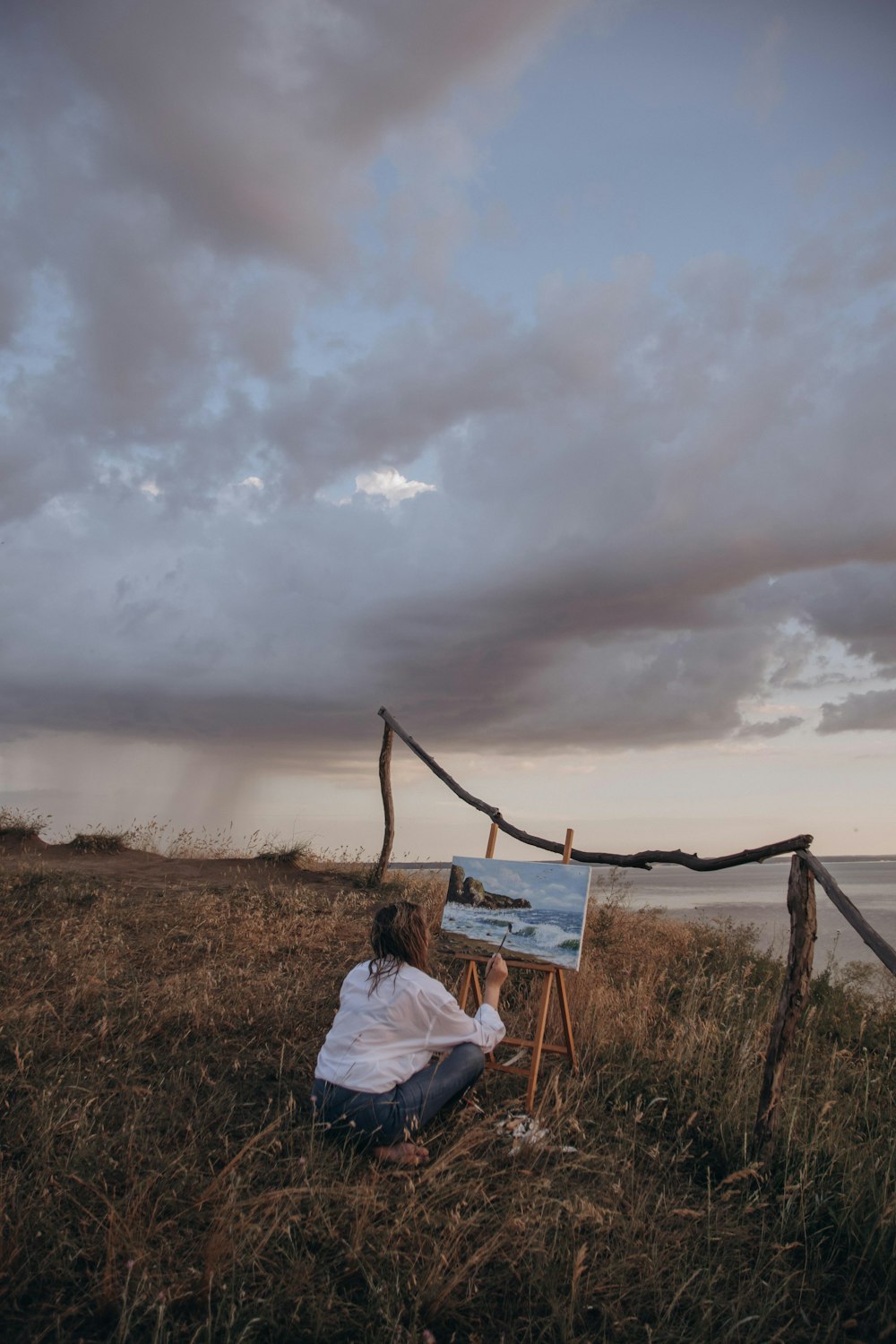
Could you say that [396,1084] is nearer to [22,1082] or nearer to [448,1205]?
[448,1205]

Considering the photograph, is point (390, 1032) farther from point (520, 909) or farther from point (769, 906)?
point (769, 906)

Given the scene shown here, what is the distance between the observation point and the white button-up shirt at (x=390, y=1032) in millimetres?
4227

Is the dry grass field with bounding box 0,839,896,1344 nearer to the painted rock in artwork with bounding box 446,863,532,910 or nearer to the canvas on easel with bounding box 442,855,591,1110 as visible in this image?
the canvas on easel with bounding box 442,855,591,1110

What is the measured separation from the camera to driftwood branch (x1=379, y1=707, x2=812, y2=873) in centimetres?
480

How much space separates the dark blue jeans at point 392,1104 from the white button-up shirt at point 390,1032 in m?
0.05

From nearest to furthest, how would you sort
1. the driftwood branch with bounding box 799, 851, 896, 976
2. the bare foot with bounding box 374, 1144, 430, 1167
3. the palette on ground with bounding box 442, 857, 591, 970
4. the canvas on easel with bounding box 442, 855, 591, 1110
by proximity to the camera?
1. the driftwood branch with bounding box 799, 851, 896, 976
2. the bare foot with bounding box 374, 1144, 430, 1167
3. the canvas on easel with bounding box 442, 855, 591, 1110
4. the palette on ground with bounding box 442, 857, 591, 970

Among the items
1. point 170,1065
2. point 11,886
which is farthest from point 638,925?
point 11,886

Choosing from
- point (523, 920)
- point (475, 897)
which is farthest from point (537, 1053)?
point (475, 897)

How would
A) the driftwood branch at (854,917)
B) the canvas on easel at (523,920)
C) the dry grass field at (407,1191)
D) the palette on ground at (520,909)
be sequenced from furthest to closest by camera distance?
the palette on ground at (520,909) → the canvas on easel at (523,920) → the driftwood branch at (854,917) → the dry grass field at (407,1191)

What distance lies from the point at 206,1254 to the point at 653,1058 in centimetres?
353

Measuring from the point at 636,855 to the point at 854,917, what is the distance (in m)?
2.15

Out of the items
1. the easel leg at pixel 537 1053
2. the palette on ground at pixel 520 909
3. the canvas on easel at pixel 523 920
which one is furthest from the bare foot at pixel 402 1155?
the palette on ground at pixel 520 909

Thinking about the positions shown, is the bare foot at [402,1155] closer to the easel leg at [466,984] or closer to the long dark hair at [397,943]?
the long dark hair at [397,943]

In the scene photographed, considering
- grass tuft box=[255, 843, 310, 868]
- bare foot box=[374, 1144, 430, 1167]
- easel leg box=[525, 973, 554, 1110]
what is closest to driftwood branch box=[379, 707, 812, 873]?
easel leg box=[525, 973, 554, 1110]
